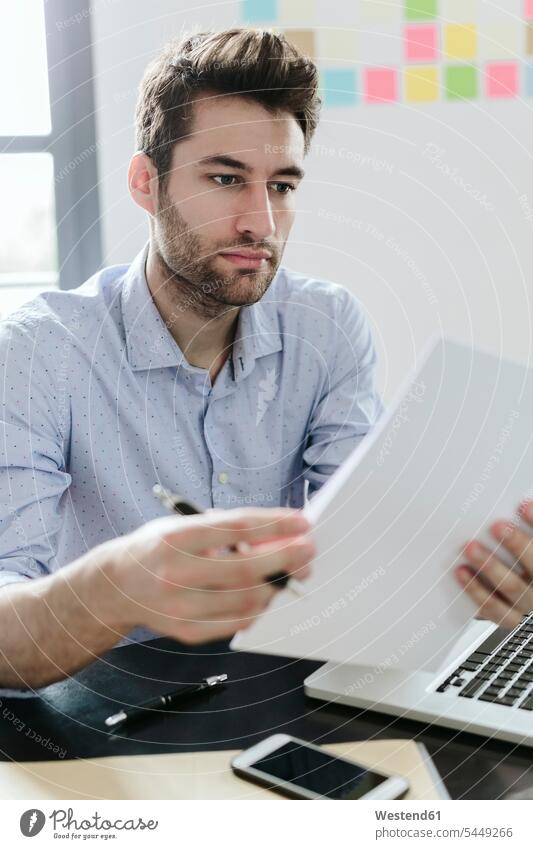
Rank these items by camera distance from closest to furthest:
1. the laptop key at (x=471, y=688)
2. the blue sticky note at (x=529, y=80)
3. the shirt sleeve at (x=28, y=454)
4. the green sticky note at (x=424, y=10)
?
the laptop key at (x=471, y=688) → the shirt sleeve at (x=28, y=454) → the green sticky note at (x=424, y=10) → the blue sticky note at (x=529, y=80)

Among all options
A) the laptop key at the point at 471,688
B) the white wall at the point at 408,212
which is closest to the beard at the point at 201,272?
the white wall at the point at 408,212

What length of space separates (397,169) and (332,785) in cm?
95

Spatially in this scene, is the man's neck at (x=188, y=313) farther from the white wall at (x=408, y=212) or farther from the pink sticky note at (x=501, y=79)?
the pink sticky note at (x=501, y=79)

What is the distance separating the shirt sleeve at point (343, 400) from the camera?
840mm

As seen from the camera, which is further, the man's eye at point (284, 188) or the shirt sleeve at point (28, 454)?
the man's eye at point (284, 188)

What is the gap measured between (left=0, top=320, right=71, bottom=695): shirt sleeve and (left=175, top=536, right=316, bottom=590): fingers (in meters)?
0.24

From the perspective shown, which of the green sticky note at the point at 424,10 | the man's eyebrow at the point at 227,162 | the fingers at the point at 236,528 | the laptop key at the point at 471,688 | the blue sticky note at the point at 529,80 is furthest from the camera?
the blue sticky note at the point at 529,80

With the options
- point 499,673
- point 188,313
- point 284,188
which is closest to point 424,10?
point 284,188

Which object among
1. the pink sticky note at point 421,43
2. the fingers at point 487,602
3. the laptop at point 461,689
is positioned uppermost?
the pink sticky note at point 421,43

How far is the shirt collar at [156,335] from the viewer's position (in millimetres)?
790

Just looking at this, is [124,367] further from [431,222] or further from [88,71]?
[431,222]

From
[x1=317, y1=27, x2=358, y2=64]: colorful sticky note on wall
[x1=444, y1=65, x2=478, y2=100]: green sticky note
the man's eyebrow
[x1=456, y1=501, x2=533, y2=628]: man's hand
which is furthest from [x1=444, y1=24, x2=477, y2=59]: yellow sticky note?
[x1=456, y1=501, x2=533, y2=628]: man's hand

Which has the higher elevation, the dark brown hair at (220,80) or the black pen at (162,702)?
the dark brown hair at (220,80)
